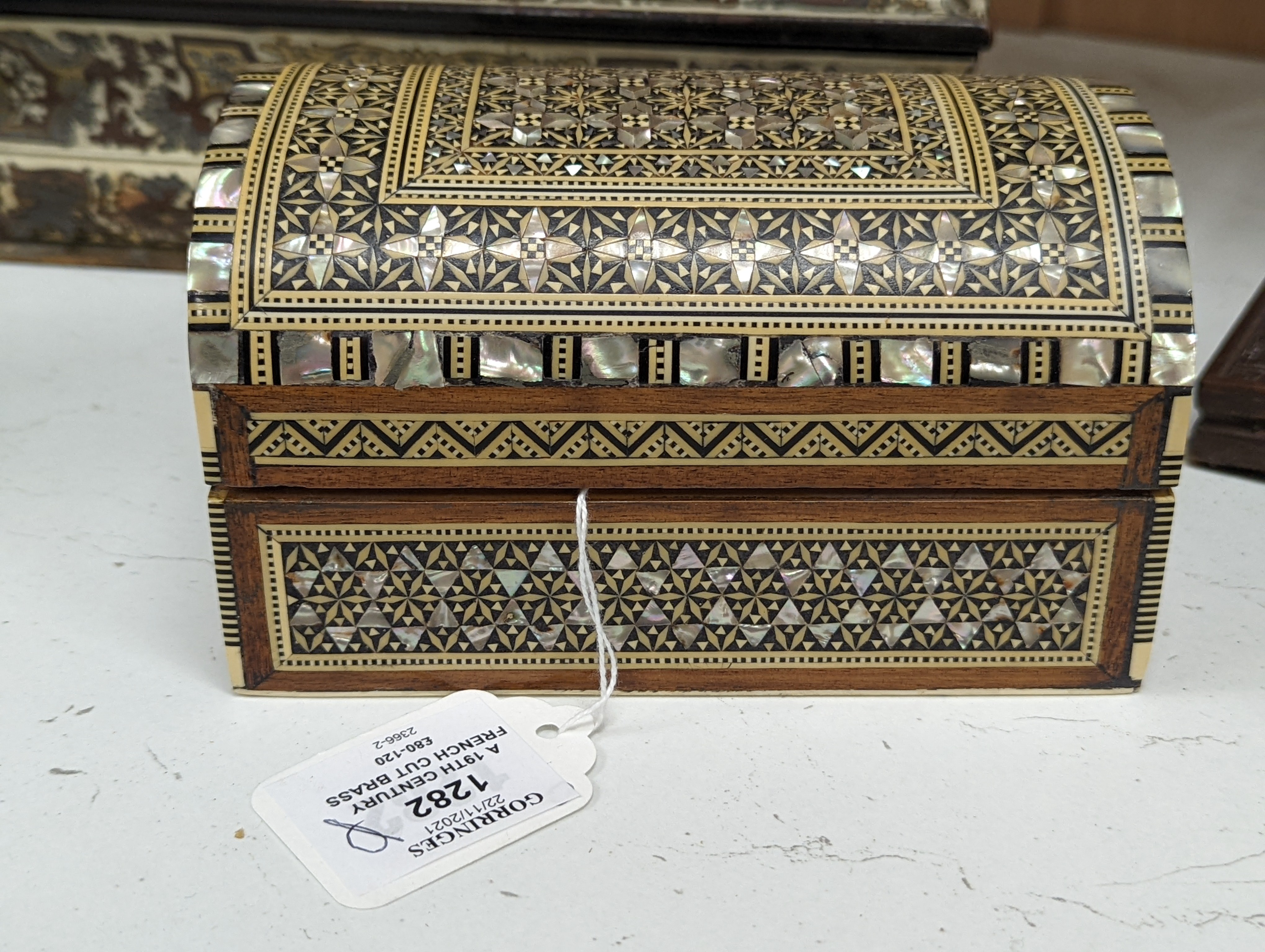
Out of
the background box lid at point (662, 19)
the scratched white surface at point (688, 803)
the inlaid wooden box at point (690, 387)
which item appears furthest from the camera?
the background box lid at point (662, 19)

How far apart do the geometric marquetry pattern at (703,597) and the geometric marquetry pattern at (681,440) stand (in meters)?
0.09

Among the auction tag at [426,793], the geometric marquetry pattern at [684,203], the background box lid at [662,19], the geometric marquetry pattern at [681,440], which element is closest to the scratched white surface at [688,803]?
the auction tag at [426,793]

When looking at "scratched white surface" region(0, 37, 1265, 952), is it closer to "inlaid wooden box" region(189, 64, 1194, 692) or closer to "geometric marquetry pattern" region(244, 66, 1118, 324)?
"inlaid wooden box" region(189, 64, 1194, 692)

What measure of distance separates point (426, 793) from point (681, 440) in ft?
1.33

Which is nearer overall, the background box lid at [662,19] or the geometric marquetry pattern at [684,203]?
the geometric marquetry pattern at [684,203]

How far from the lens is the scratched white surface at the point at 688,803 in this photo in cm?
116

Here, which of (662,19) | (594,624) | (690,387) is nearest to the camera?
(690,387)

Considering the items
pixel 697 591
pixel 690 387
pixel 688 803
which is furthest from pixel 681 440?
pixel 688 803

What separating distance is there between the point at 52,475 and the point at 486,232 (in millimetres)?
816

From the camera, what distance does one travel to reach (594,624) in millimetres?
1381

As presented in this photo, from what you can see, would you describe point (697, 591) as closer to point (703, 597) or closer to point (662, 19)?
point (703, 597)

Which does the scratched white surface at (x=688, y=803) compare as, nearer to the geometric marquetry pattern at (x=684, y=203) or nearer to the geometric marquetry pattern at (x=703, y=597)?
the geometric marquetry pattern at (x=703, y=597)

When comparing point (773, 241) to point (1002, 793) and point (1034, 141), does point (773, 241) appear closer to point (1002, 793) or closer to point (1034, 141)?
point (1034, 141)

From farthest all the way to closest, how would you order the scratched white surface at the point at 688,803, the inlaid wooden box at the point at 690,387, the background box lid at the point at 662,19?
the background box lid at the point at 662,19, the inlaid wooden box at the point at 690,387, the scratched white surface at the point at 688,803
